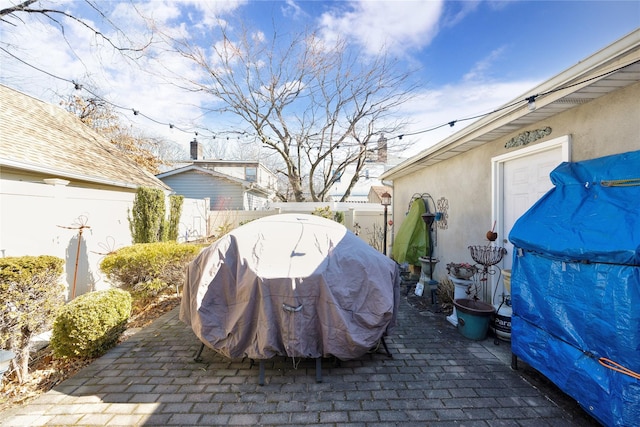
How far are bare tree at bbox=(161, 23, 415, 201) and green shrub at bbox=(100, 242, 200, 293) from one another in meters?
8.65

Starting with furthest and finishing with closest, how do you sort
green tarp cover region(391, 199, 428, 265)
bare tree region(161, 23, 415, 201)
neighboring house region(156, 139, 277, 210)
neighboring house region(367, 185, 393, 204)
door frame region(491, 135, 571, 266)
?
neighboring house region(367, 185, 393, 204) < neighboring house region(156, 139, 277, 210) < bare tree region(161, 23, 415, 201) < green tarp cover region(391, 199, 428, 265) < door frame region(491, 135, 571, 266)

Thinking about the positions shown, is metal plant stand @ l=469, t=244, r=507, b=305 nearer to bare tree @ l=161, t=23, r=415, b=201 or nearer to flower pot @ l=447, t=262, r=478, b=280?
flower pot @ l=447, t=262, r=478, b=280

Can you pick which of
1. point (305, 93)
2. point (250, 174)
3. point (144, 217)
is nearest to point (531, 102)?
point (144, 217)

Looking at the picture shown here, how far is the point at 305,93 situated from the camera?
12.8m

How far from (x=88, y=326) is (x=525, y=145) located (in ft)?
19.6

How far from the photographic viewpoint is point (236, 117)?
13.3 m

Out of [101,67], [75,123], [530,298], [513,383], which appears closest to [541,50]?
[530,298]

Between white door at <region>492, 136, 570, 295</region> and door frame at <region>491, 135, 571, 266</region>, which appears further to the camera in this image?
door frame at <region>491, 135, 571, 266</region>

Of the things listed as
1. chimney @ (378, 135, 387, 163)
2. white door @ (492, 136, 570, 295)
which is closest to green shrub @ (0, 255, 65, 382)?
white door @ (492, 136, 570, 295)

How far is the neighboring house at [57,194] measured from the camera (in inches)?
153

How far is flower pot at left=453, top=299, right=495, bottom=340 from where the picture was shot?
3619mm

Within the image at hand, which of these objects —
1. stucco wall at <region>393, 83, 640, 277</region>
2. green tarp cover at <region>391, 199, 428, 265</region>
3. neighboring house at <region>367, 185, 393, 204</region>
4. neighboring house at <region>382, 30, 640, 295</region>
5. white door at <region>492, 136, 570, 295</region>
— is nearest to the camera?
neighboring house at <region>382, 30, 640, 295</region>

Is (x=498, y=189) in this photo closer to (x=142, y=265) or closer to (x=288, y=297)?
(x=288, y=297)

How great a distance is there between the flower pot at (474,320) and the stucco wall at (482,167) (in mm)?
1397
